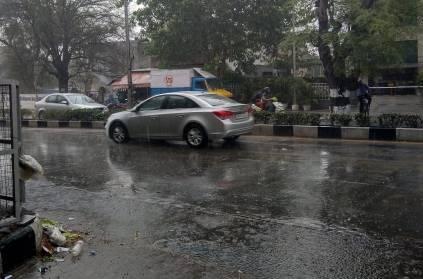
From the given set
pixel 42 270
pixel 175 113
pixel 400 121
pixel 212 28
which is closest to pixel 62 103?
pixel 212 28

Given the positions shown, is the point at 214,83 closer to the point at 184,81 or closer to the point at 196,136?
the point at 184,81

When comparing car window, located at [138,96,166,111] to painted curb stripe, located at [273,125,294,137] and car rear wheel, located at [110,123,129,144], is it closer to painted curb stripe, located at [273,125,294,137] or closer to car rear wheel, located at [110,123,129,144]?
car rear wheel, located at [110,123,129,144]

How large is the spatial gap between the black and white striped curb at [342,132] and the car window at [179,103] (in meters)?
3.73

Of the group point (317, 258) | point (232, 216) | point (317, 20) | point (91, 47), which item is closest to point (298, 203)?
point (232, 216)

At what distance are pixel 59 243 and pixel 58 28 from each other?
3201 cm

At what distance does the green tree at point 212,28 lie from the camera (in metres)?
29.5

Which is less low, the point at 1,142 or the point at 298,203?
the point at 1,142

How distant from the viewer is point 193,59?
108 ft

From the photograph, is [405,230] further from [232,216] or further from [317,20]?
[317,20]

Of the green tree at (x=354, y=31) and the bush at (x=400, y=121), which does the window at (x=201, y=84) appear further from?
the bush at (x=400, y=121)

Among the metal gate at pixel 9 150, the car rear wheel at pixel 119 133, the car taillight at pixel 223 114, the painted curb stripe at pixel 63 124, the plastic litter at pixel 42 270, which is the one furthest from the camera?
the painted curb stripe at pixel 63 124

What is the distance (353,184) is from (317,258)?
325 centimetres

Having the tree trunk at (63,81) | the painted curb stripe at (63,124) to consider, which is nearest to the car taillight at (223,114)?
the painted curb stripe at (63,124)

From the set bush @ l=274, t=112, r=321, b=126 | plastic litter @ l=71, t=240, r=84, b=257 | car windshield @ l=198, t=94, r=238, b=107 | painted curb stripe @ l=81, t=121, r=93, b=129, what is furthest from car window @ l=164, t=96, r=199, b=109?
painted curb stripe @ l=81, t=121, r=93, b=129
